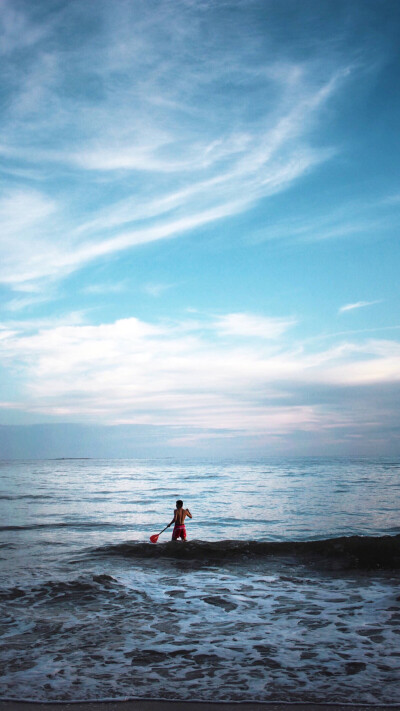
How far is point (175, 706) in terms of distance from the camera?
17.7 feet

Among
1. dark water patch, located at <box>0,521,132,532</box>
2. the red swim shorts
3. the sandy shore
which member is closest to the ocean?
the sandy shore

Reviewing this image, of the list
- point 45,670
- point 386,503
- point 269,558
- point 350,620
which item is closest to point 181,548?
point 269,558

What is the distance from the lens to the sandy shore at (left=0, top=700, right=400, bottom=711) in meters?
5.21

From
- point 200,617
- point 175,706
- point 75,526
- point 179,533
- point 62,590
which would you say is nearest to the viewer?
point 175,706

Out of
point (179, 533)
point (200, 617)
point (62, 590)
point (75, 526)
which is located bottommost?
point (75, 526)

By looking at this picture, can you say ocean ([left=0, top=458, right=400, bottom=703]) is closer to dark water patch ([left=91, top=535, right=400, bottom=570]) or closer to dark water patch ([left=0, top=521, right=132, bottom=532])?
dark water patch ([left=91, top=535, right=400, bottom=570])

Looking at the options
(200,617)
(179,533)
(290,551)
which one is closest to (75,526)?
(179,533)

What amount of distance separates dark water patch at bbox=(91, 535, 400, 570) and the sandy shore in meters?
9.99

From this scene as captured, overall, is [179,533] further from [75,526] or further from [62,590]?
[75,526]

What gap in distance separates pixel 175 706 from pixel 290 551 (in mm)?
12492

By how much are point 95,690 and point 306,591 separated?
707 centimetres

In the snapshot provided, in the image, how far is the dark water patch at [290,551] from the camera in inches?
594

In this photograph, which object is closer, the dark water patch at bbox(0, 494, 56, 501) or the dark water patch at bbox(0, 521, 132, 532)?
the dark water patch at bbox(0, 521, 132, 532)

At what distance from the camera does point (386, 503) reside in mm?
32875
